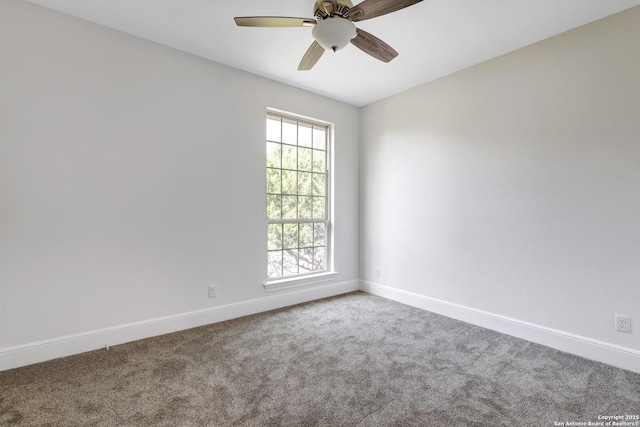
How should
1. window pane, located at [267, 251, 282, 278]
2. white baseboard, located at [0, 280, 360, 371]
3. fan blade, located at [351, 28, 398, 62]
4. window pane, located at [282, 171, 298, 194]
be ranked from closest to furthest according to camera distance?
fan blade, located at [351, 28, 398, 62] < white baseboard, located at [0, 280, 360, 371] < window pane, located at [267, 251, 282, 278] < window pane, located at [282, 171, 298, 194]

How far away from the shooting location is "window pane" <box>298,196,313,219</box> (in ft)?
12.5

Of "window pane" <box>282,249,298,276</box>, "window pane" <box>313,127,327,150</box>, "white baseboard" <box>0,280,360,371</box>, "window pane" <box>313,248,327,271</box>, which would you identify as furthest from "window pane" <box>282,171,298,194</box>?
"white baseboard" <box>0,280,360,371</box>

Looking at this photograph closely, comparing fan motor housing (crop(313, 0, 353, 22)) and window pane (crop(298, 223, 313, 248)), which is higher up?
fan motor housing (crop(313, 0, 353, 22))

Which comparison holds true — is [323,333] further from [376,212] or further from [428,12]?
[428,12]

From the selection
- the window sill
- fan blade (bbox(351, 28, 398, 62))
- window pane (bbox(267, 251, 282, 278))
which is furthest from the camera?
window pane (bbox(267, 251, 282, 278))

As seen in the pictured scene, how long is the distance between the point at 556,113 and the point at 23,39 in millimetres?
4155

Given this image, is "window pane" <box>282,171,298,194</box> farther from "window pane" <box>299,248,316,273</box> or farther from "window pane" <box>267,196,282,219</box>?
"window pane" <box>299,248,316,273</box>

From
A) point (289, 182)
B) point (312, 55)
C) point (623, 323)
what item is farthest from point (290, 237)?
point (623, 323)

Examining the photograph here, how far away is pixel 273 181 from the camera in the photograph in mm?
3545

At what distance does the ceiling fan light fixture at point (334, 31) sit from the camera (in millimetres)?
1798

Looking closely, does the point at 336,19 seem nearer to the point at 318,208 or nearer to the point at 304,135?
the point at 304,135

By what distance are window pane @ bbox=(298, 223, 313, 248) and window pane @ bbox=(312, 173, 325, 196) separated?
44 centimetres

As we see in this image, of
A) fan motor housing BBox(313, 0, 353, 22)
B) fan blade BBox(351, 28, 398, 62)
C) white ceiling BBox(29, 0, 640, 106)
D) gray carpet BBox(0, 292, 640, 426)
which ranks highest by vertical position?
white ceiling BBox(29, 0, 640, 106)

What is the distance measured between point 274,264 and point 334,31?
8.28 feet
